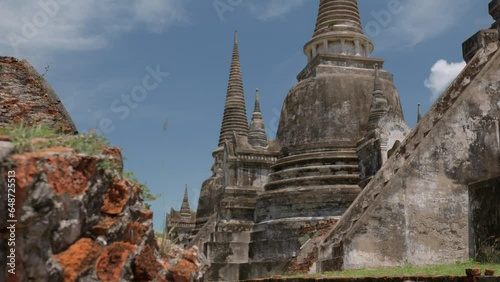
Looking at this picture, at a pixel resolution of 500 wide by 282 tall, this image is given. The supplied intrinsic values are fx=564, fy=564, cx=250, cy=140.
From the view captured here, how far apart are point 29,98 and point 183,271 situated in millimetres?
4010

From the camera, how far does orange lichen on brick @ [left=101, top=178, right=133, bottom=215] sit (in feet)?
15.8

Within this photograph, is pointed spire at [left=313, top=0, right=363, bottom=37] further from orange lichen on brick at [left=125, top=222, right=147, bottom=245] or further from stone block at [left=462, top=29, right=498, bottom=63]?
orange lichen on brick at [left=125, top=222, right=147, bottom=245]

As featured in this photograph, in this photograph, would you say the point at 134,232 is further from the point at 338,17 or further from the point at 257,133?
the point at 338,17

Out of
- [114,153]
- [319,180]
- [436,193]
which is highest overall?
[319,180]

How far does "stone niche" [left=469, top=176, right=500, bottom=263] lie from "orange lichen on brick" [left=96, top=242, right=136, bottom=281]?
8507 millimetres

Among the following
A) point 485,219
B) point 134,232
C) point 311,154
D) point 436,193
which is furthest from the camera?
point 311,154

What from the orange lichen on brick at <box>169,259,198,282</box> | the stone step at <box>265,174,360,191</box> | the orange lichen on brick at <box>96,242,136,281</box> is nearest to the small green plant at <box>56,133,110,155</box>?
the orange lichen on brick at <box>96,242,136,281</box>

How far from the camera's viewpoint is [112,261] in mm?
4688

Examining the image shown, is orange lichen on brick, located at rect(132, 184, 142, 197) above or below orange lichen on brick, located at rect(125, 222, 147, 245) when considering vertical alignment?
above

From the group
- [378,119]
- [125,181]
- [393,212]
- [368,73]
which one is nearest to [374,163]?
[378,119]

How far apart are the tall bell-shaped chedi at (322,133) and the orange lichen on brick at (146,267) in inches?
576

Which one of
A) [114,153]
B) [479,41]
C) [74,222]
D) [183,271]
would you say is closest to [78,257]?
[74,222]

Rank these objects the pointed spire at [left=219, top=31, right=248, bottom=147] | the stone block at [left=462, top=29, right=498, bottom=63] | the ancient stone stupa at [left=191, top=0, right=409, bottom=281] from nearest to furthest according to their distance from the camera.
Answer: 1. the stone block at [left=462, top=29, right=498, bottom=63]
2. the ancient stone stupa at [left=191, top=0, right=409, bottom=281]
3. the pointed spire at [left=219, top=31, right=248, bottom=147]

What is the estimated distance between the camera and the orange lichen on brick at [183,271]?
5145 mm
